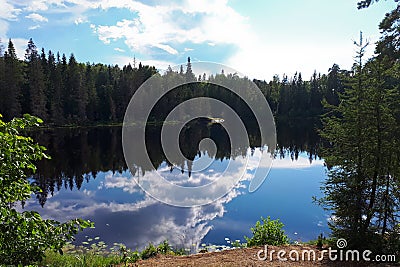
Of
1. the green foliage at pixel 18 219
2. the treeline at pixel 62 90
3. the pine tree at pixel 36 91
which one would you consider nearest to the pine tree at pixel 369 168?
the green foliage at pixel 18 219

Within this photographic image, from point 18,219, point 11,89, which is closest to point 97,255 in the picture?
point 18,219

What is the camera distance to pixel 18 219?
3.13 meters

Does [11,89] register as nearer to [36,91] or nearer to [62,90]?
[36,91]

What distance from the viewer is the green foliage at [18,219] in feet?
10.3

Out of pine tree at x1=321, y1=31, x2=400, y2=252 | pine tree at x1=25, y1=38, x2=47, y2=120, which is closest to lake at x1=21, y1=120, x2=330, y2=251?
pine tree at x1=321, y1=31, x2=400, y2=252

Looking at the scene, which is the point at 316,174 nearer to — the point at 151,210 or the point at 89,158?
the point at 151,210

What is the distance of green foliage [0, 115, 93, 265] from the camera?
3.14 m

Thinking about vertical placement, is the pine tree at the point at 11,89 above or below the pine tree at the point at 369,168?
above

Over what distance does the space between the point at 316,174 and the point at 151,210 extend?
44.6ft

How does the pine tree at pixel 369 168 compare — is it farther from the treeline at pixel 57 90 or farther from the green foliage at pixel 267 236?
the treeline at pixel 57 90

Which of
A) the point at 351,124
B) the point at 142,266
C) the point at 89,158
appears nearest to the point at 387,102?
the point at 351,124

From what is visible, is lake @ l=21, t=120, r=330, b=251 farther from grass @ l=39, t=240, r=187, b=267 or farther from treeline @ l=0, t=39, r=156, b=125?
treeline @ l=0, t=39, r=156, b=125

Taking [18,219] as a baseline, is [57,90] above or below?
above

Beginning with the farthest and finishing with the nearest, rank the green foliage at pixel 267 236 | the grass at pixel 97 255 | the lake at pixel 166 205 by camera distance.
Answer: the lake at pixel 166 205, the green foliage at pixel 267 236, the grass at pixel 97 255
